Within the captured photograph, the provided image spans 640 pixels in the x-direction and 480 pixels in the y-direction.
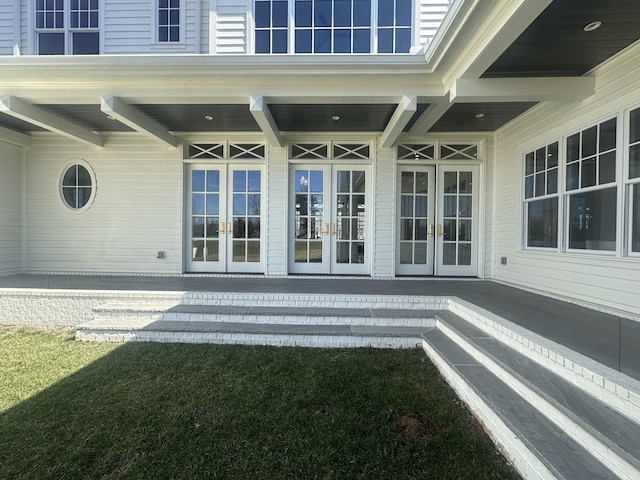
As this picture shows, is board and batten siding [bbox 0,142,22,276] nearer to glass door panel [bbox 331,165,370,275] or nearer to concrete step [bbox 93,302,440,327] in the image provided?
concrete step [bbox 93,302,440,327]

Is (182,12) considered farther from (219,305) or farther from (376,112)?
(219,305)

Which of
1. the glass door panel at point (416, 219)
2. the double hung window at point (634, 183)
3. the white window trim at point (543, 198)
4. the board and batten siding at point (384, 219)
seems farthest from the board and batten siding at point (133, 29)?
the double hung window at point (634, 183)

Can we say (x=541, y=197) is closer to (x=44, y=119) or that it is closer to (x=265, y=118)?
(x=265, y=118)

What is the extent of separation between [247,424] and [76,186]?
5.90m

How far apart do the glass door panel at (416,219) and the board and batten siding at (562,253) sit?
1.11 m

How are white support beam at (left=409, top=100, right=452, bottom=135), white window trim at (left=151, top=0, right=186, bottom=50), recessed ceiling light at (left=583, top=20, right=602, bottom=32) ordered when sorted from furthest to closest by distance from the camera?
white window trim at (left=151, top=0, right=186, bottom=50), white support beam at (left=409, top=100, right=452, bottom=135), recessed ceiling light at (left=583, top=20, right=602, bottom=32)

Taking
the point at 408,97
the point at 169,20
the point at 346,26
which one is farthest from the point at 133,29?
the point at 408,97

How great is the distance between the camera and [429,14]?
5.69 metres

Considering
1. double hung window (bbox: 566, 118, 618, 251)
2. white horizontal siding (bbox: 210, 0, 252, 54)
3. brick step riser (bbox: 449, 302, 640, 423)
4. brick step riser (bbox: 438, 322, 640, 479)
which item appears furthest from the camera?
white horizontal siding (bbox: 210, 0, 252, 54)

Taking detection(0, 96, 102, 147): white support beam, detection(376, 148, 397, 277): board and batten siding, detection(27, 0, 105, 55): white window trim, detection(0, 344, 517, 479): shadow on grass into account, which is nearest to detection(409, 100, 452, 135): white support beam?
detection(376, 148, 397, 277): board and batten siding

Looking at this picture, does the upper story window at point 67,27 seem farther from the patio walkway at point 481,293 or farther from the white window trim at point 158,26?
the patio walkway at point 481,293

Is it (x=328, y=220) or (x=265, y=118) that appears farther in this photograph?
(x=328, y=220)

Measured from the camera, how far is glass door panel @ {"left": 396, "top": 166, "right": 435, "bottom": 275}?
570cm

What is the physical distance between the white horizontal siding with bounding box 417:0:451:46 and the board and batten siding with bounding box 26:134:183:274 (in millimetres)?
5010
